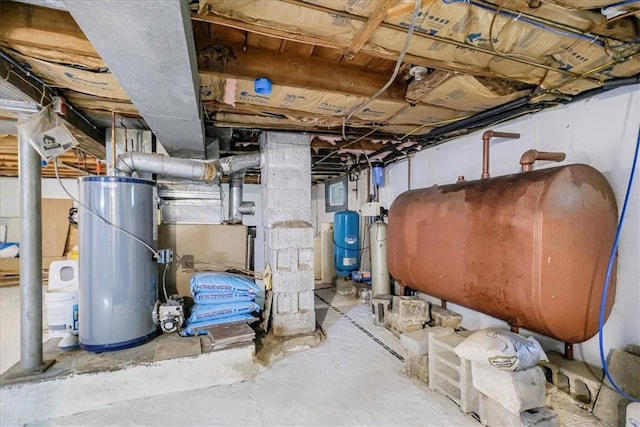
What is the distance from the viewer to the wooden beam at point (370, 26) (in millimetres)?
1238

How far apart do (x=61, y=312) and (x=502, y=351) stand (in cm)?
326

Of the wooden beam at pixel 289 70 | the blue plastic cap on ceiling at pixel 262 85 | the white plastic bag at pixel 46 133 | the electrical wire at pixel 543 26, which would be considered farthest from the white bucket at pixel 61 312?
the electrical wire at pixel 543 26

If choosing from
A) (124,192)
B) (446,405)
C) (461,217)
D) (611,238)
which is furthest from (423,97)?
(124,192)

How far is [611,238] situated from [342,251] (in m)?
3.48

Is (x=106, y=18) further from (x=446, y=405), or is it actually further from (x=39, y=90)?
(x=446, y=405)

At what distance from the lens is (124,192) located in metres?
2.35

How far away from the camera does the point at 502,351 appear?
1625mm

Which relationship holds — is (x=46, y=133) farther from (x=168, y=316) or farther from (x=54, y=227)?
(x=54, y=227)

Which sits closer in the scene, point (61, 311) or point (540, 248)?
point (540, 248)

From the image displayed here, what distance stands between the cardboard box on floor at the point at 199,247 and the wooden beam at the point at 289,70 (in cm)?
191

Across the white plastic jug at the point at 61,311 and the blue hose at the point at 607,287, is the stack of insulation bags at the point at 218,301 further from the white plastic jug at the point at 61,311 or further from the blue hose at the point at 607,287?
the blue hose at the point at 607,287

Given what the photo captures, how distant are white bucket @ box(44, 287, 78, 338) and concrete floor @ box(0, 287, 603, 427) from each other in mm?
567

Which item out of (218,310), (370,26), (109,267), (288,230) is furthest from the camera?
(288,230)

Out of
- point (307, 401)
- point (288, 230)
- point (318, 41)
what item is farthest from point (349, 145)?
point (307, 401)
